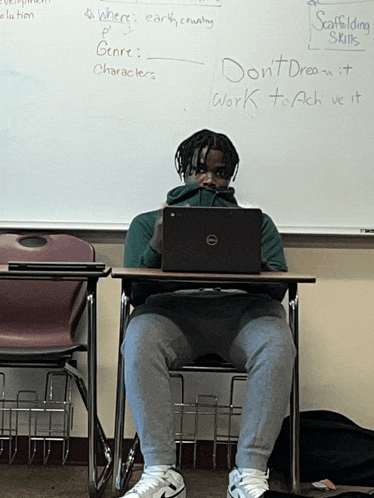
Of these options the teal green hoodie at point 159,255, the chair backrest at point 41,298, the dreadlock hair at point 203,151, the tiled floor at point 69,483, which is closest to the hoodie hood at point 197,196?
the teal green hoodie at point 159,255

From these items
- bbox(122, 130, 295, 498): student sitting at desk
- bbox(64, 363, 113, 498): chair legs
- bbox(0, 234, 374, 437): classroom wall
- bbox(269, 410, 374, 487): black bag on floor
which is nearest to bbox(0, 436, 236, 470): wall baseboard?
bbox(0, 234, 374, 437): classroom wall

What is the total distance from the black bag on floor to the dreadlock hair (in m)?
0.87

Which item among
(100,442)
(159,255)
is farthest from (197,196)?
(100,442)

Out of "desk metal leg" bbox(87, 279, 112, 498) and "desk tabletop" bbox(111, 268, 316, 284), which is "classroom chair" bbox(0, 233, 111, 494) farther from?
"desk tabletop" bbox(111, 268, 316, 284)

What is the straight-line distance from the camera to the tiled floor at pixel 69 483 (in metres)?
1.97

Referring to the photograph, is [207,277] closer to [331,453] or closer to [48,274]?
[48,274]

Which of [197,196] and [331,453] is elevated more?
[197,196]

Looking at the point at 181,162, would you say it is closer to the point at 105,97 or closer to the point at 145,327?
the point at 105,97

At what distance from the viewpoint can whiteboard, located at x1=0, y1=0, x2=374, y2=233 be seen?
2.34m

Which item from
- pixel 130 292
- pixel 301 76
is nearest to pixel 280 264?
pixel 130 292

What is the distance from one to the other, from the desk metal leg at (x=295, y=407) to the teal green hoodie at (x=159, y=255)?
49 millimetres

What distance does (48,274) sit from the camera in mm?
1727

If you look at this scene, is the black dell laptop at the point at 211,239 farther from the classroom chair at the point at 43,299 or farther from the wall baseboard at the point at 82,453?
the wall baseboard at the point at 82,453

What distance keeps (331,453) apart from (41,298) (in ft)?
3.53
